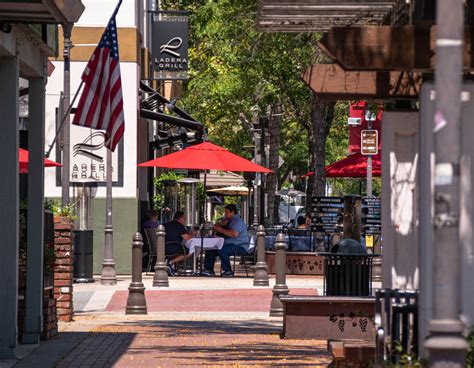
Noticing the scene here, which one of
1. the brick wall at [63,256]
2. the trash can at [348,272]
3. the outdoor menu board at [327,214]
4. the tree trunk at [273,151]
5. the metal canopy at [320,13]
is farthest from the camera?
the tree trunk at [273,151]

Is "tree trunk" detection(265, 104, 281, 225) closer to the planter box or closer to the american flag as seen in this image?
the planter box

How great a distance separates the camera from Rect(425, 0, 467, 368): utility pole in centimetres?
654

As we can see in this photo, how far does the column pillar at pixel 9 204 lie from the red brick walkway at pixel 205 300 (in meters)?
7.03

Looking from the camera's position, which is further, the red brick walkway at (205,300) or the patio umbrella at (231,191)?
the patio umbrella at (231,191)

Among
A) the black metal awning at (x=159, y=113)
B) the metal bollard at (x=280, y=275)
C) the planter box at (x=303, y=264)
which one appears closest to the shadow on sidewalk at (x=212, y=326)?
the metal bollard at (x=280, y=275)

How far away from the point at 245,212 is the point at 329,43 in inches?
2820

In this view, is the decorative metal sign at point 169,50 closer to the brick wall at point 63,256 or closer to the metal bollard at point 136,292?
the metal bollard at point 136,292

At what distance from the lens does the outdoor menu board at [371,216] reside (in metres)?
27.5

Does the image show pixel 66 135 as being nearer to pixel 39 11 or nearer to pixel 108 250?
pixel 108 250

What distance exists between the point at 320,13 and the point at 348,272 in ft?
15.4

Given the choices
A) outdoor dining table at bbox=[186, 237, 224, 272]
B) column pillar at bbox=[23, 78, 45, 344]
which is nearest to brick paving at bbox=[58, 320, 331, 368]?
column pillar at bbox=[23, 78, 45, 344]

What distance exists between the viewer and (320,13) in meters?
12.6

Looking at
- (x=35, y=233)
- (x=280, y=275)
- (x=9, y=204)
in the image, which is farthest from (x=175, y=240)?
(x=9, y=204)

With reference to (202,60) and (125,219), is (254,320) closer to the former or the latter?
(125,219)
